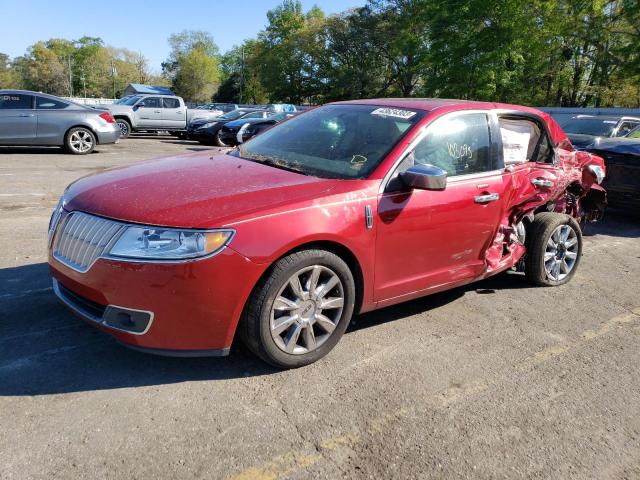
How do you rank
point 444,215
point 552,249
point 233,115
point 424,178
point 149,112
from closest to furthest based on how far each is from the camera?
point 424,178 < point 444,215 < point 552,249 < point 149,112 < point 233,115

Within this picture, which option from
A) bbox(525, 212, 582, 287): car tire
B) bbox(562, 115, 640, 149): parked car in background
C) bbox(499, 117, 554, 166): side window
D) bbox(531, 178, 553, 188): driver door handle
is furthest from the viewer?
bbox(562, 115, 640, 149): parked car in background

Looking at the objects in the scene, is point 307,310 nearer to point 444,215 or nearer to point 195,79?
point 444,215

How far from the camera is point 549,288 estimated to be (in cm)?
489

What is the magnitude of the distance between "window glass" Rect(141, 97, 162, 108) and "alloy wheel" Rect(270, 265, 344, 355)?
18.4 m

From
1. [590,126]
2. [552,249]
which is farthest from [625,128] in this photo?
[552,249]

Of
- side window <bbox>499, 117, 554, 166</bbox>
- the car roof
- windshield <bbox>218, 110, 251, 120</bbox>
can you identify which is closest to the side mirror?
the car roof

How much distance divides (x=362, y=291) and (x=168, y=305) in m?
1.26

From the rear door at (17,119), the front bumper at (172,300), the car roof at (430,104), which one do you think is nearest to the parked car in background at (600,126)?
the car roof at (430,104)

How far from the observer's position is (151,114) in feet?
64.3

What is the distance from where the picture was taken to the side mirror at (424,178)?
3.24 metres

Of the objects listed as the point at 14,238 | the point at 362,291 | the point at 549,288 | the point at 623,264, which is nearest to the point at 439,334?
the point at 362,291

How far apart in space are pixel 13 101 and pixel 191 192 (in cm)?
1100

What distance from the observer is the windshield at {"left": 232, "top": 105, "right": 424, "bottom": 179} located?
351cm

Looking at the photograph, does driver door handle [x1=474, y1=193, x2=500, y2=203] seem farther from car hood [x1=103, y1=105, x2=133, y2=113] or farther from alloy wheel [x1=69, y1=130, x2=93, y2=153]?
car hood [x1=103, y1=105, x2=133, y2=113]
